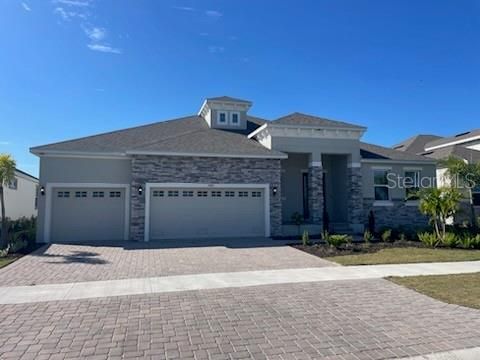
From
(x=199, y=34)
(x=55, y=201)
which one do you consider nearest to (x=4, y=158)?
(x=55, y=201)

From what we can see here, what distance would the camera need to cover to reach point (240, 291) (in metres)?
7.22

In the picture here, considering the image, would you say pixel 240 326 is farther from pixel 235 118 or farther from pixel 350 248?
pixel 235 118

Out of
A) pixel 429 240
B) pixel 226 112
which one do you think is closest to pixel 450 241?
pixel 429 240

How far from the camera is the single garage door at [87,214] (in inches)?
609

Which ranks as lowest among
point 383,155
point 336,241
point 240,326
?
point 240,326

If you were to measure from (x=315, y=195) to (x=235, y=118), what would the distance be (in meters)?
7.22

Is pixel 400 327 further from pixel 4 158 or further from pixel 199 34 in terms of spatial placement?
pixel 4 158

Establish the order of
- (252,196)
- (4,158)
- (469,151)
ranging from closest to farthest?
(4,158), (252,196), (469,151)

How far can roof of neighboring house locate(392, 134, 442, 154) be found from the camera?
30469mm

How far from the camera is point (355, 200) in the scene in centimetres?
1852

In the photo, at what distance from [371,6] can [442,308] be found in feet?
37.0

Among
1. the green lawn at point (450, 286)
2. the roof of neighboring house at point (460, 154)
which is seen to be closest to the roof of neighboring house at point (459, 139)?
the roof of neighboring house at point (460, 154)

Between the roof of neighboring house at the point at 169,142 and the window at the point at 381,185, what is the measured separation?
6.74 meters

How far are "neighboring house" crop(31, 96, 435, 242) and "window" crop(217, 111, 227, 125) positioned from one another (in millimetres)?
1562
